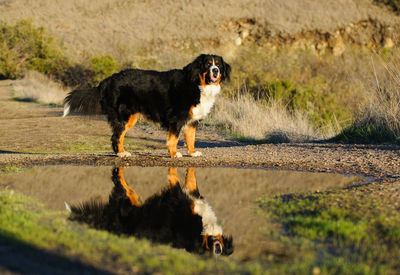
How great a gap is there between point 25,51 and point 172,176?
31.2 meters

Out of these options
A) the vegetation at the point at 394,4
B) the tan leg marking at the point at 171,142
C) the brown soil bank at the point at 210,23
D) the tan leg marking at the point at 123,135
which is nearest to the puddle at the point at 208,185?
the tan leg marking at the point at 171,142

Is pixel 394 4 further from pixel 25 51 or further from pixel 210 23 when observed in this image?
pixel 25 51

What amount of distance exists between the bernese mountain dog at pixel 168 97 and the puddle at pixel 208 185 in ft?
4.23

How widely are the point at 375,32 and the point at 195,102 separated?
4312cm

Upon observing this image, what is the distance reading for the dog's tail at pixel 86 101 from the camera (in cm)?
997

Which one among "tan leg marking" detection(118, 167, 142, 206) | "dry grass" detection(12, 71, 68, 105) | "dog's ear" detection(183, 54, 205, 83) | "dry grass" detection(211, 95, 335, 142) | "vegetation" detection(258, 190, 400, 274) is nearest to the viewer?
"vegetation" detection(258, 190, 400, 274)

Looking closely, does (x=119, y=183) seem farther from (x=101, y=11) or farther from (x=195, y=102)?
(x=101, y=11)

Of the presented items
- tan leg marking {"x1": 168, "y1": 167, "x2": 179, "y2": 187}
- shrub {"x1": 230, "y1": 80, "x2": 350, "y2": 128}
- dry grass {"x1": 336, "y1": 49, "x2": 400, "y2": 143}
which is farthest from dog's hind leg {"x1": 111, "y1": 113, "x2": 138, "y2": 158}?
shrub {"x1": 230, "y1": 80, "x2": 350, "y2": 128}

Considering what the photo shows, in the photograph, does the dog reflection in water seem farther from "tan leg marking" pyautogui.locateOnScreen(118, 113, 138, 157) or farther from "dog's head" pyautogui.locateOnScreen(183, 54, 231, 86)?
"dog's head" pyautogui.locateOnScreen(183, 54, 231, 86)

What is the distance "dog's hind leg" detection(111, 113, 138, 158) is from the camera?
9344 mm

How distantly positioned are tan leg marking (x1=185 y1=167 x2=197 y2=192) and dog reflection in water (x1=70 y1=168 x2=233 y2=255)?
0.5 inches

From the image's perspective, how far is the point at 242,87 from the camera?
70.9 feet

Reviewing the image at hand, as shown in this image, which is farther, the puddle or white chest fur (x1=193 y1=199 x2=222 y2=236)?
the puddle

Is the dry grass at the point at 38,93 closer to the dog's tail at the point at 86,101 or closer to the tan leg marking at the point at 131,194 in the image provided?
the dog's tail at the point at 86,101
